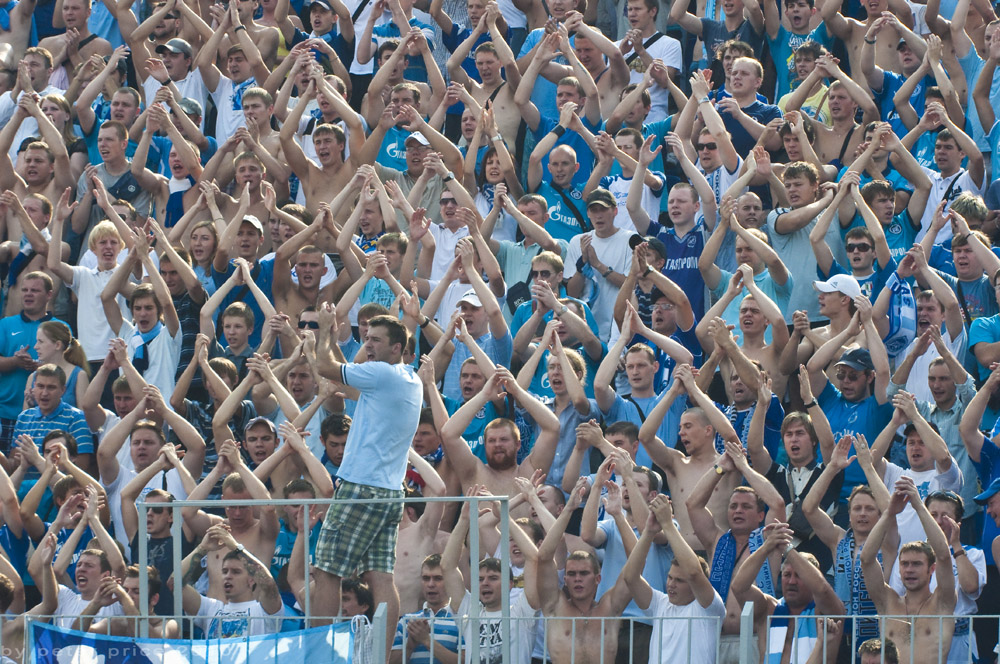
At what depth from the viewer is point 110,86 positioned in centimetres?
1541

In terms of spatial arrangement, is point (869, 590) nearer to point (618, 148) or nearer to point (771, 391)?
point (771, 391)

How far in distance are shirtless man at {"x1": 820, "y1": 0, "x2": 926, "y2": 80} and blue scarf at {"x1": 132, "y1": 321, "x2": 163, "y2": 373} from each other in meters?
5.56

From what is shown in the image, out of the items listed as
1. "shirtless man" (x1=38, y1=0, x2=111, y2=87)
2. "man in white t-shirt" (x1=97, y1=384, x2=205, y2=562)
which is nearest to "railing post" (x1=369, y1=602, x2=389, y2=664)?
"man in white t-shirt" (x1=97, y1=384, x2=205, y2=562)

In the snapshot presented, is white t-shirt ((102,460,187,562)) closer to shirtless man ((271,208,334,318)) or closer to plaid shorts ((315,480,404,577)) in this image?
shirtless man ((271,208,334,318))

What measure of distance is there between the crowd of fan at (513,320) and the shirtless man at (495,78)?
0.03m

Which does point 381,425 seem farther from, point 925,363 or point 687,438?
point 925,363

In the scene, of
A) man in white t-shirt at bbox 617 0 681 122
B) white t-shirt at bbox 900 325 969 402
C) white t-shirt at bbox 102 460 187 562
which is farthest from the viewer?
man in white t-shirt at bbox 617 0 681 122

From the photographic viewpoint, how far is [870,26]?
46.9 feet

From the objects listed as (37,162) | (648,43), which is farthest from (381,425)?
(648,43)

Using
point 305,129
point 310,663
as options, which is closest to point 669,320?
point 305,129

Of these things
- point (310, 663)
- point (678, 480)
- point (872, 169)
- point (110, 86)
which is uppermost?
point (110, 86)

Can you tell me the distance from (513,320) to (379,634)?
4780 mm

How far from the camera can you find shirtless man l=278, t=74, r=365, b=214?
45.9ft

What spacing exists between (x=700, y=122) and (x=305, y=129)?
3.08 metres
